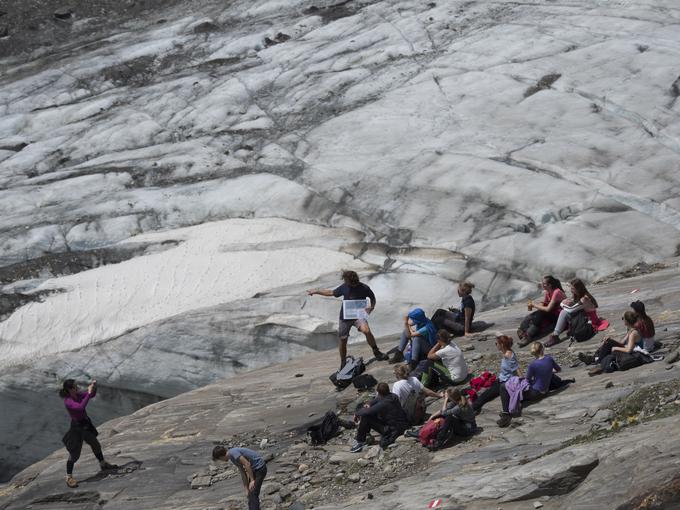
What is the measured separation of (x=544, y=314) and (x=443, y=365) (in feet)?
7.72

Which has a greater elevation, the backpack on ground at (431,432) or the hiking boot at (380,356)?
the backpack on ground at (431,432)

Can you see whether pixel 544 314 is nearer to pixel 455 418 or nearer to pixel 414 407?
pixel 414 407

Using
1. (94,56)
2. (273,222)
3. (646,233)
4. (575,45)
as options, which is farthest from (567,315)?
(94,56)

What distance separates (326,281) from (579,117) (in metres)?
7.75

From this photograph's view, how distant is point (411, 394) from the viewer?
45.6ft

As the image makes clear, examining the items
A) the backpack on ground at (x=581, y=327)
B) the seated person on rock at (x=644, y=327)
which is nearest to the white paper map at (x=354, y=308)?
the backpack on ground at (x=581, y=327)

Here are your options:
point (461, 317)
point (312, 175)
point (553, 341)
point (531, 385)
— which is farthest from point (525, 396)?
point (312, 175)

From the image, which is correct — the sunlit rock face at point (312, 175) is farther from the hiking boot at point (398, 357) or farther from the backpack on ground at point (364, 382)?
the backpack on ground at point (364, 382)

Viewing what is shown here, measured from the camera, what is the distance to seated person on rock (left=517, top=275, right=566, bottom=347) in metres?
16.0

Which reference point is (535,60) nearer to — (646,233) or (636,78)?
(636,78)

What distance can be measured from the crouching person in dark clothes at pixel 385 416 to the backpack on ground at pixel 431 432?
521 mm

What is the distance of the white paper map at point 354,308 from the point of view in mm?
16406

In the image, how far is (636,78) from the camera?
25062mm

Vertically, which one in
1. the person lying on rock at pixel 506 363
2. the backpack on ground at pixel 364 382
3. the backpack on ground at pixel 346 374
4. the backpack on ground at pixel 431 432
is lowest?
the backpack on ground at pixel 346 374
